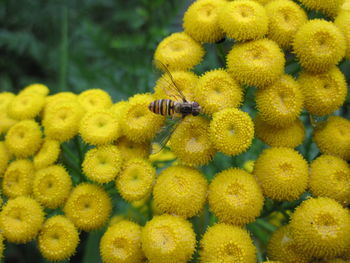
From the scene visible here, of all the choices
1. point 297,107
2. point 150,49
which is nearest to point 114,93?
point 150,49

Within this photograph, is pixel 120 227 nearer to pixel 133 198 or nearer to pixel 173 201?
pixel 133 198

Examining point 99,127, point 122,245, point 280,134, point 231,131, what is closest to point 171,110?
point 231,131

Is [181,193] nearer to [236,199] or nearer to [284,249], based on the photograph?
[236,199]

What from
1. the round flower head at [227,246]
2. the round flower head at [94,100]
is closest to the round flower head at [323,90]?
the round flower head at [227,246]

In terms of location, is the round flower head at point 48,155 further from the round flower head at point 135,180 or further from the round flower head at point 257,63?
the round flower head at point 257,63

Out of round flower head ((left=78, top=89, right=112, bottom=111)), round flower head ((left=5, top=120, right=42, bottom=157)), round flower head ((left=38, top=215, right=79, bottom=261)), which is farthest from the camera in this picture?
round flower head ((left=78, top=89, right=112, bottom=111))

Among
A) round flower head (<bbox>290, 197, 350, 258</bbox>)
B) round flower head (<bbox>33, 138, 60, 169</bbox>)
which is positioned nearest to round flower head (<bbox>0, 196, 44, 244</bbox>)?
round flower head (<bbox>33, 138, 60, 169</bbox>)

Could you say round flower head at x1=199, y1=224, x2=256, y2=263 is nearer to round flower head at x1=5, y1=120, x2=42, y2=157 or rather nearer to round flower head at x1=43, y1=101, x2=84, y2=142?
round flower head at x1=43, y1=101, x2=84, y2=142

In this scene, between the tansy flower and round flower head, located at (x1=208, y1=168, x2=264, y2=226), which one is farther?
the tansy flower
